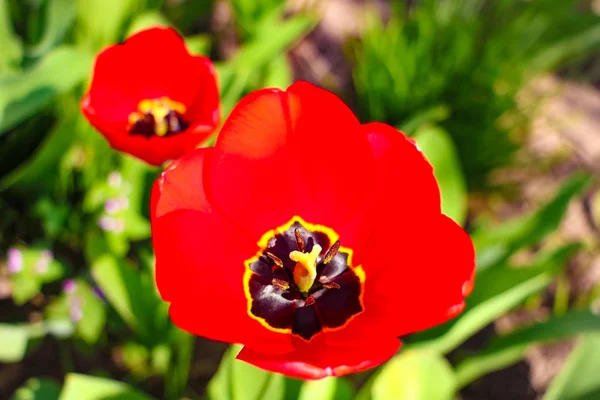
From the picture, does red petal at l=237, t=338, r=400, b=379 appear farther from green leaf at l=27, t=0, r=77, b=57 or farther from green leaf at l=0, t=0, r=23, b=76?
green leaf at l=0, t=0, r=23, b=76

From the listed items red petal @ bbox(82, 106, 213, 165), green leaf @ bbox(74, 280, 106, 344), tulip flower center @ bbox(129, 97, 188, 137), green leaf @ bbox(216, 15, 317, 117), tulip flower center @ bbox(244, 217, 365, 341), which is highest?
red petal @ bbox(82, 106, 213, 165)

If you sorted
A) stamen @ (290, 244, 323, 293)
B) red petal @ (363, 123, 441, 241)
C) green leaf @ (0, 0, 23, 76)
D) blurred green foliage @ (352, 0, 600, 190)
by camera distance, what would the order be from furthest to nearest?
blurred green foliage @ (352, 0, 600, 190)
green leaf @ (0, 0, 23, 76)
stamen @ (290, 244, 323, 293)
red petal @ (363, 123, 441, 241)

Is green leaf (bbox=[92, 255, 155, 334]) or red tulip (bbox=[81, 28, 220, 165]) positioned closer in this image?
red tulip (bbox=[81, 28, 220, 165])

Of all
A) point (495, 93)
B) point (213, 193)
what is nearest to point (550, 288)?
point (495, 93)

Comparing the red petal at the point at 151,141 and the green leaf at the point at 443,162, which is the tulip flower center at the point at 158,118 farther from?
the green leaf at the point at 443,162

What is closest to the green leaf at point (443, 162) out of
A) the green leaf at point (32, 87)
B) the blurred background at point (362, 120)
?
the blurred background at point (362, 120)

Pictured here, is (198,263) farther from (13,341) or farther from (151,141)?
(13,341)

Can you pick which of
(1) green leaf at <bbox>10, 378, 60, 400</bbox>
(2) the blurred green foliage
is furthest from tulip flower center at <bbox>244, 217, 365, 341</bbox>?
(2) the blurred green foliage
